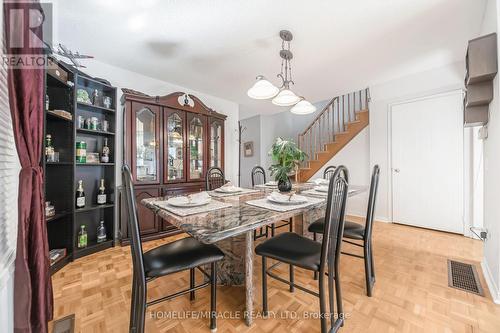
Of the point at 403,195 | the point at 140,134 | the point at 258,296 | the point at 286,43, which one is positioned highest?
the point at 286,43

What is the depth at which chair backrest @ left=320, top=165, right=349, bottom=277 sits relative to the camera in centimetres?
107

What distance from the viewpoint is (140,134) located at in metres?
2.72

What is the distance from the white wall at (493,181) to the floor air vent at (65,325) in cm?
285

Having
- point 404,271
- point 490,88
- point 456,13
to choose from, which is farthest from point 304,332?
point 456,13

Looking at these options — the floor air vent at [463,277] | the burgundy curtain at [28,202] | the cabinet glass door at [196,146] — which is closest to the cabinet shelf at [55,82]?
the burgundy curtain at [28,202]

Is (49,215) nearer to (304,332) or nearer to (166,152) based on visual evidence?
(166,152)

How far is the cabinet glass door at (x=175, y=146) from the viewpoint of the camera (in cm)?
295

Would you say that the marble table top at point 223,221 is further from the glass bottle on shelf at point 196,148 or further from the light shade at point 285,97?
the glass bottle on shelf at point 196,148

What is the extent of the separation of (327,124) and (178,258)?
4972 millimetres

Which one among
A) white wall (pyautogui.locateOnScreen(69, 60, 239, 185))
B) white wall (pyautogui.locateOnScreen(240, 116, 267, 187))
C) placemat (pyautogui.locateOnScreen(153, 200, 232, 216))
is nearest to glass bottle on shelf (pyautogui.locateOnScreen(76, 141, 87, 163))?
white wall (pyautogui.locateOnScreen(69, 60, 239, 185))

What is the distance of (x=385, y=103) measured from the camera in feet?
11.6

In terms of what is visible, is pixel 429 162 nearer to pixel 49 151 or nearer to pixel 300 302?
pixel 300 302

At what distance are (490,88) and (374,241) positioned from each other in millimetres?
1916

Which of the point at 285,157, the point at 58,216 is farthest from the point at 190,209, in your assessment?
the point at 58,216
